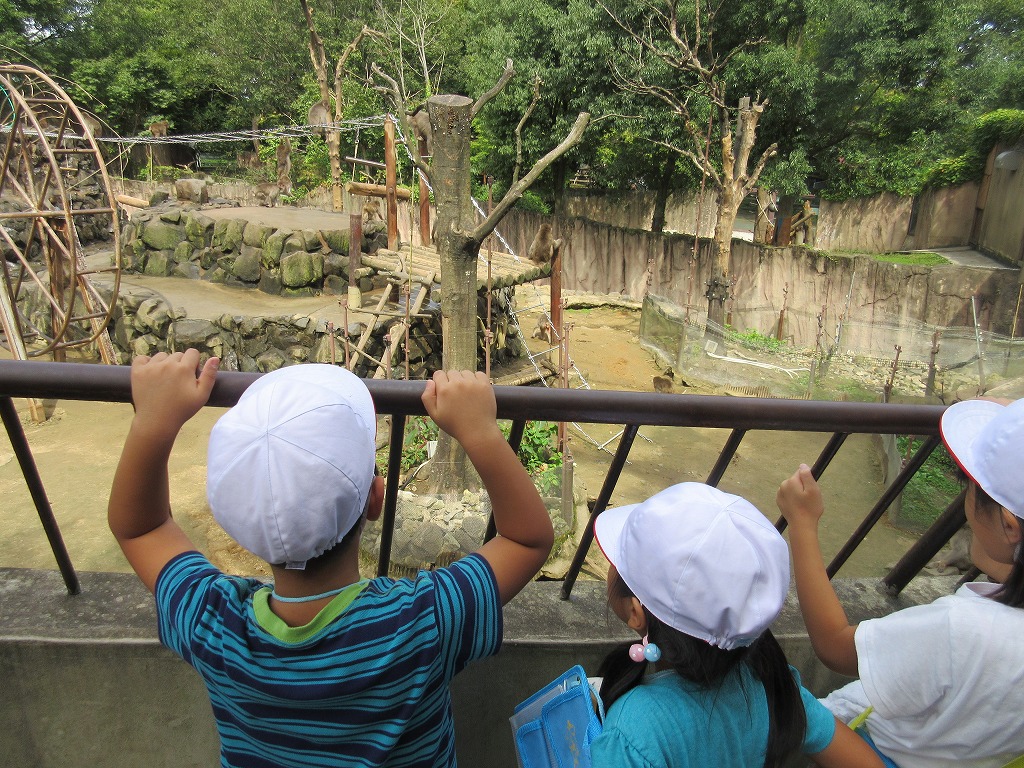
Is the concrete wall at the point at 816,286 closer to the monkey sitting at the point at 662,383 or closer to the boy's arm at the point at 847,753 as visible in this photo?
the monkey sitting at the point at 662,383

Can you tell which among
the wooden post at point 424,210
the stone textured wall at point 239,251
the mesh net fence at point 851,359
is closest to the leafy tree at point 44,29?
the stone textured wall at point 239,251

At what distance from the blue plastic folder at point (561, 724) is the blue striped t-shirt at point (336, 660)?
0.18 m

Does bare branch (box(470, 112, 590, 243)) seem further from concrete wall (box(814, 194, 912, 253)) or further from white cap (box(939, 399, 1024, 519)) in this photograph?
concrete wall (box(814, 194, 912, 253))

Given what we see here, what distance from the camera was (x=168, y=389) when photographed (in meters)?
1.17

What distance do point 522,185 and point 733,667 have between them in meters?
4.70

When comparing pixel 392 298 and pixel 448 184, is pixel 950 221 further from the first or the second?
pixel 448 184

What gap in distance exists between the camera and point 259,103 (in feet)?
77.7

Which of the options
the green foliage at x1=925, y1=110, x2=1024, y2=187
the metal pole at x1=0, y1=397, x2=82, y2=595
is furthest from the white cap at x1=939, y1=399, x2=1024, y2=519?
the green foliage at x1=925, y1=110, x2=1024, y2=187

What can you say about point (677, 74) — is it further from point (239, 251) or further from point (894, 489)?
point (894, 489)

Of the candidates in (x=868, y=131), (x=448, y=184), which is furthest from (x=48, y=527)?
(x=868, y=131)

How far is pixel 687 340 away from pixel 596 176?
895cm

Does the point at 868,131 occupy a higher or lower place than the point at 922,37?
lower

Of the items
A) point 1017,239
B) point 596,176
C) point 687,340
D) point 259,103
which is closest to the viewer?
point 687,340

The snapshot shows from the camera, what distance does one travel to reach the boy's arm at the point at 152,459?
1.13 meters
